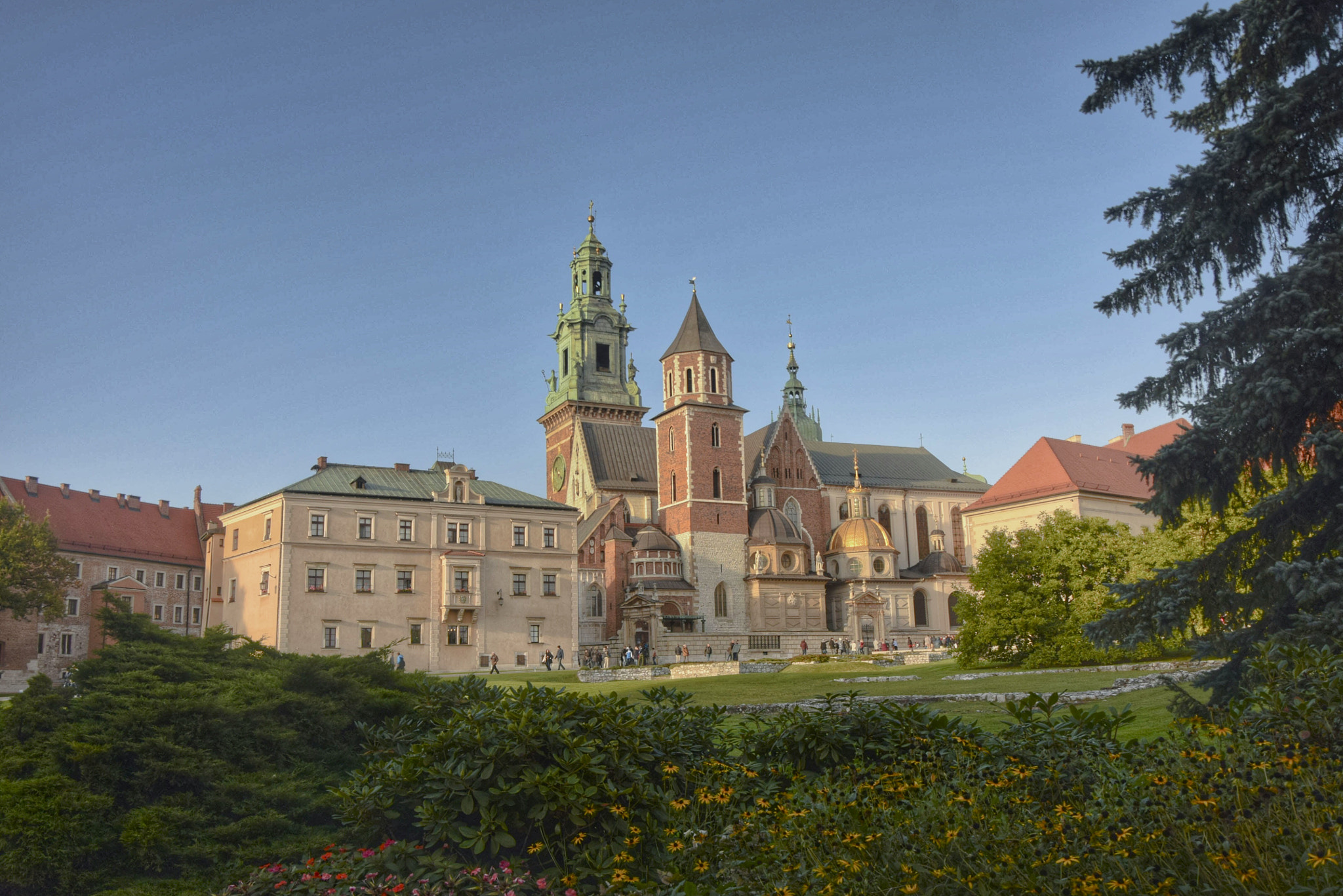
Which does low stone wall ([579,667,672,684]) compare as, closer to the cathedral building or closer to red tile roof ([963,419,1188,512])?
the cathedral building

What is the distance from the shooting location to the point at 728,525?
67.4 meters

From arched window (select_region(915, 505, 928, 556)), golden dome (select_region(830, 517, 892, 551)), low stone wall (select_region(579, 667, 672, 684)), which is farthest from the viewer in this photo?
arched window (select_region(915, 505, 928, 556))

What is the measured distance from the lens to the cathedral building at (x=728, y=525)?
211 feet

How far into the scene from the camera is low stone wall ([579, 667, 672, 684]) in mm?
41094

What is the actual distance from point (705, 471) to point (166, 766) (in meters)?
58.7

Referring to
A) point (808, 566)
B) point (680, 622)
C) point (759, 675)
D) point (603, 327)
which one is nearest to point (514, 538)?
point (680, 622)

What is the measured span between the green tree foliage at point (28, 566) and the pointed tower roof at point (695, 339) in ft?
122

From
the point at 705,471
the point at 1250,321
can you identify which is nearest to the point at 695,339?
the point at 705,471

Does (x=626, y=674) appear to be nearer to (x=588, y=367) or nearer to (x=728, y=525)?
(x=728, y=525)

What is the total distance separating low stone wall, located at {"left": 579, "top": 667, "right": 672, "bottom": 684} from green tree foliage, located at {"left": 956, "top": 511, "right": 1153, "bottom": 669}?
38.0 ft

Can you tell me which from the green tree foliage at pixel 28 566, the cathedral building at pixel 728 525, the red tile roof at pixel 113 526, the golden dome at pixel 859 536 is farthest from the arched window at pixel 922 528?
the green tree foliage at pixel 28 566

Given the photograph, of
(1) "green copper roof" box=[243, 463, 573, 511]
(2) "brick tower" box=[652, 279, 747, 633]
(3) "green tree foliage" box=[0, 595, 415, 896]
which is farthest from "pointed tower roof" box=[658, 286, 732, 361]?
(3) "green tree foliage" box=[0, 595, 415, 896]

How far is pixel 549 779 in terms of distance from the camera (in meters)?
7.06

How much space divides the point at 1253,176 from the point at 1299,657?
5.15 meters
